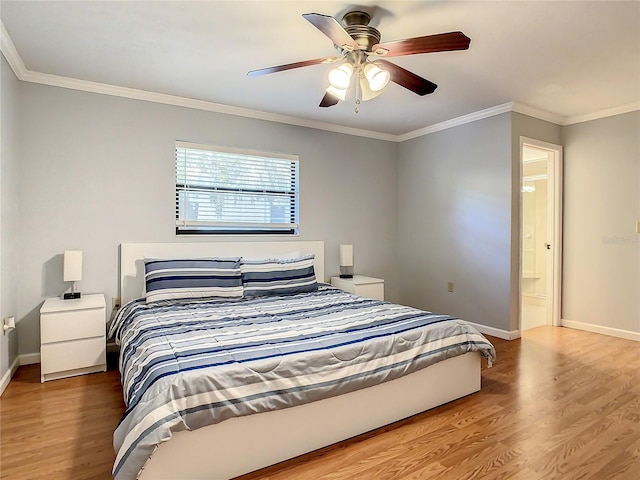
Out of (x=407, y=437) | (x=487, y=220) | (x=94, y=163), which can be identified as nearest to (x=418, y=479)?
(x=407, y=437)

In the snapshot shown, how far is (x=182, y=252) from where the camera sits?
376 cm

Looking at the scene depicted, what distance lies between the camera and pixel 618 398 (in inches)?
104

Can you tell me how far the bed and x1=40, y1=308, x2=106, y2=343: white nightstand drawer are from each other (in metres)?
0.17

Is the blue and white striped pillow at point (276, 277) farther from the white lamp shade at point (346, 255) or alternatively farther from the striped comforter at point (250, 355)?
the white lamp shade at point (346, 255)

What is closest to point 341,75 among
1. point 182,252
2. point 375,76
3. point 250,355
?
point 375,76

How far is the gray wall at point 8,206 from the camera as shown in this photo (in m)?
2.68

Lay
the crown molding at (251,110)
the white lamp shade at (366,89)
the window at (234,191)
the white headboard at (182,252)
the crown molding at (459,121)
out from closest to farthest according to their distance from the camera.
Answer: the white lamp shade at (366,89) → the crown molding at (251,110) → the white headboard at (182,252) → the window at (234,191) → the crown molding at (459,121)

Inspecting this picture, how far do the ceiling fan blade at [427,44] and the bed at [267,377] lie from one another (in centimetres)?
165

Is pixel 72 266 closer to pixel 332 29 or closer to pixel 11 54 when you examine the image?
pixel 11 54

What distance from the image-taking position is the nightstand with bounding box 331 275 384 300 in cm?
427

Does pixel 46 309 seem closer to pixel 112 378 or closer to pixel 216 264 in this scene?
pixel 112 378

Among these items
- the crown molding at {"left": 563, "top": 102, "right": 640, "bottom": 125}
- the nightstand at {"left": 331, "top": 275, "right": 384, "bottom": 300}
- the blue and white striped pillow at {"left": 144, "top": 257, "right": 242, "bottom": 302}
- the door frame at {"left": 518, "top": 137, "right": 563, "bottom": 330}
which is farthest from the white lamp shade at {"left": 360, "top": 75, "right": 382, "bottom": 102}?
the crown molding at {"left": 563, "top": 102, "right": 640, "bottom": 125}

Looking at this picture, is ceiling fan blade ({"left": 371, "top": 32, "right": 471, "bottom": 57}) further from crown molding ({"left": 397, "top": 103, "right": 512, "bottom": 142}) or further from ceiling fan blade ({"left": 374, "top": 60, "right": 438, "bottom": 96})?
crown molding ({"left": 397, "top": 103, "right": 512, "bottom": 142})

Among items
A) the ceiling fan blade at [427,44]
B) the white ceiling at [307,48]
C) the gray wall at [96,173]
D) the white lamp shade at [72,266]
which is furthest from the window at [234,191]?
the ceiling fan blade at [427,44]
